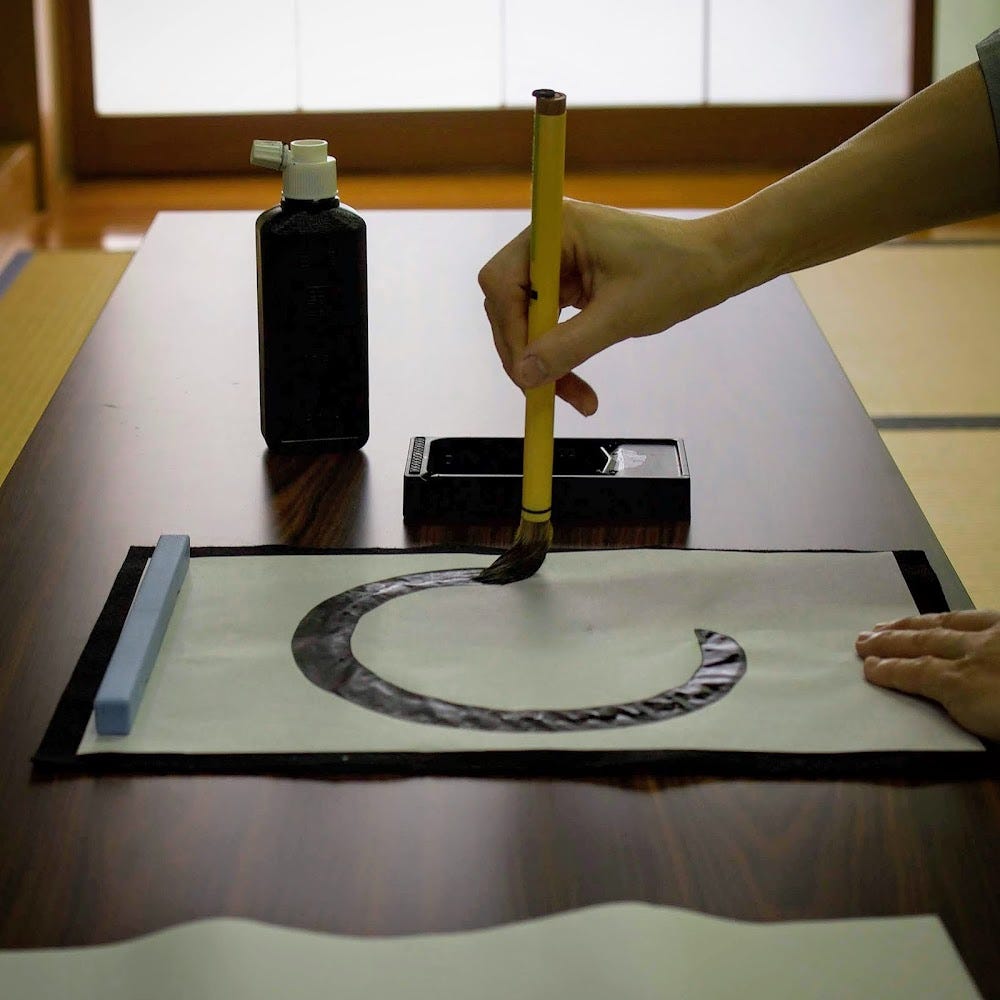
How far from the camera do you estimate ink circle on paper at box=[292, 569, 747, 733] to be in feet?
2.63

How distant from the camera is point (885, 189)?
3.66 feet

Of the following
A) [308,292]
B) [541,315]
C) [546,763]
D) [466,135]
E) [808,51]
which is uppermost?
[808,51]

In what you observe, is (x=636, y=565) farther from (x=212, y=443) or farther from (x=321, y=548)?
(x=212, y=443)

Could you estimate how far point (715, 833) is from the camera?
71 cm

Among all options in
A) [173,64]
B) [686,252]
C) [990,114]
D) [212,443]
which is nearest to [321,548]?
[212,443]

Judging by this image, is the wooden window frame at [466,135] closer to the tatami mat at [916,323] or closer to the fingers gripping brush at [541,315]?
the tatami mat at [916,323]

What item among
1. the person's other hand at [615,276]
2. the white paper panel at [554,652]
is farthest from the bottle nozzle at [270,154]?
the white paper panel at [554,652]

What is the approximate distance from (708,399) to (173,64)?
11.4 feet

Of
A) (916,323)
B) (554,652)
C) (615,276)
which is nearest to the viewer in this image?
(554,652)

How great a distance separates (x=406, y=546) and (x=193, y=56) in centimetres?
369

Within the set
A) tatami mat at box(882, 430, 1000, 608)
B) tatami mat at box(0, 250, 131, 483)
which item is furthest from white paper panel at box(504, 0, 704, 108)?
tatami mat at box(882, 430, 1000, 608)

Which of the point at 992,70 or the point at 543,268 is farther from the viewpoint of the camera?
the point at 992,70

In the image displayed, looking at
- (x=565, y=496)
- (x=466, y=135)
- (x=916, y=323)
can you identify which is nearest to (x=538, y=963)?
(x=565, y=496)

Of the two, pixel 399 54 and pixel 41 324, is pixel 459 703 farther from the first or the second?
pixel 399 54
